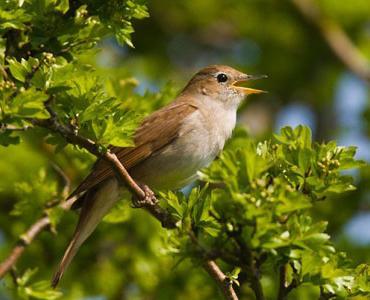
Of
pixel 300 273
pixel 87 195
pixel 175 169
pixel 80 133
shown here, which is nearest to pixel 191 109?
pixel 175 169

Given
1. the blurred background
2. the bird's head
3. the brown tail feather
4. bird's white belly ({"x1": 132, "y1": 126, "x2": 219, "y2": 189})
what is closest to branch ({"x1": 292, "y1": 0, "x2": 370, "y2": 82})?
the blurred background

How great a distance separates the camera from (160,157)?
5.20 m

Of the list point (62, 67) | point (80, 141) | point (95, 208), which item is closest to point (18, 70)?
point (62, 67)

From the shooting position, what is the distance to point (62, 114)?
3682 millimetres

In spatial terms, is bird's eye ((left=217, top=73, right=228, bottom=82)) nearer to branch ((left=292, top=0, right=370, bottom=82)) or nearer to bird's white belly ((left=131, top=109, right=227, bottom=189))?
bird's white belly ((left=131, top=109, right=227, bottom=189))

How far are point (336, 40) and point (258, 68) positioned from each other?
1.05 m

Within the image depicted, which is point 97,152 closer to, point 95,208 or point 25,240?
point 95,208

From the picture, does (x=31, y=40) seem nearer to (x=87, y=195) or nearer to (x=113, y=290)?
(x=87, y=195)

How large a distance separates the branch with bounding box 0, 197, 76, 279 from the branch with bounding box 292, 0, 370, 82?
→ 4.07 m

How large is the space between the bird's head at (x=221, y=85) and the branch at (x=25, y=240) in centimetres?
138

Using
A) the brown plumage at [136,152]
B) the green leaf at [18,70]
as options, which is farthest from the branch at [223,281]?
the brown plumage at [136,152]

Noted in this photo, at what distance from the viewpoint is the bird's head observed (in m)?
6.14

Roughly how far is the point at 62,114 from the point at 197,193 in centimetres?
71

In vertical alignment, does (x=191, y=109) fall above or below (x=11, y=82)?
below
